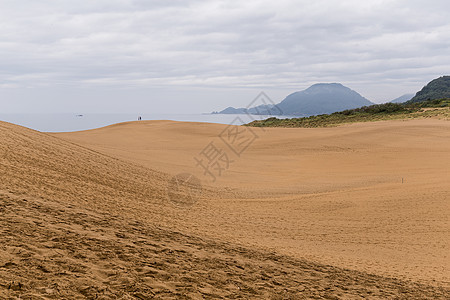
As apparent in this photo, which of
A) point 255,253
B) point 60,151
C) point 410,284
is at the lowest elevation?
point 410,284

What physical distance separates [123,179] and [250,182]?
6.77 m

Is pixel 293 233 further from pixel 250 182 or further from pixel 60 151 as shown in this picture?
pixel 60 151

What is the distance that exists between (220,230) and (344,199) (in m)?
6.04

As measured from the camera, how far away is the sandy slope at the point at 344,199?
8344 mm

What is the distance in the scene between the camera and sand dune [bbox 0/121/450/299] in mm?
4461

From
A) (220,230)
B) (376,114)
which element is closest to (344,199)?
(220,230)

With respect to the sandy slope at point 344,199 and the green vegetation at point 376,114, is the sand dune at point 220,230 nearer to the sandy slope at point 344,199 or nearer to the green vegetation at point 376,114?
the sandy slope at point 344,199

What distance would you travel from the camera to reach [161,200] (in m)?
11.1

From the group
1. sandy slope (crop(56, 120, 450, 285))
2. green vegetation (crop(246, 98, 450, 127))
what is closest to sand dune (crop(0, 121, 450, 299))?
sandy slope (crop(56, 120, 450, 285))

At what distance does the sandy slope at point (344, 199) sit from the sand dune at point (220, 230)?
0.06m

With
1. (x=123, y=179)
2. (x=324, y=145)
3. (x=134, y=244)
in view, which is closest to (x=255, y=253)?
(x=134, y=244)

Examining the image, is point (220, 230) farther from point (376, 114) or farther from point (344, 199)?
point (376, 114)

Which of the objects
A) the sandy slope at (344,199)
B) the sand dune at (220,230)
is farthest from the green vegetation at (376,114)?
the sand dune at (220,230)

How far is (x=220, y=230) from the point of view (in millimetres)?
8852
